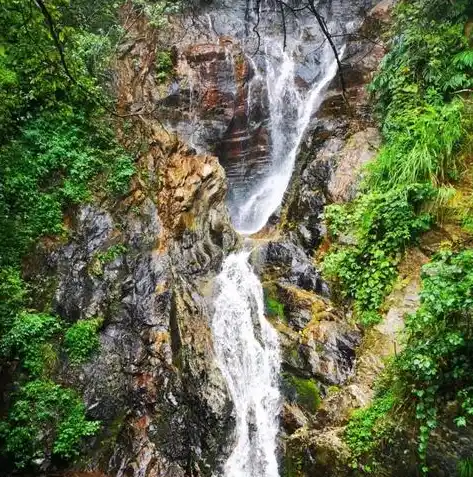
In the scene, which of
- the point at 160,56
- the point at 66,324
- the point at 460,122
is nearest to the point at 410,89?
the point at 460,122

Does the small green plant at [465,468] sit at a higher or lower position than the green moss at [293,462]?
higher

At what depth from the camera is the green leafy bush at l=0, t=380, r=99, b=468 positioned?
6.07 meters

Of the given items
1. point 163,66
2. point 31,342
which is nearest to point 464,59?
point 163,66

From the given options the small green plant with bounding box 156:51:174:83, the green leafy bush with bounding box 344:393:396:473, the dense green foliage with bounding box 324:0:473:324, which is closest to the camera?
the green leafy bush with bounding box 344:393:396:473

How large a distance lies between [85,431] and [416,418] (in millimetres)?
4615

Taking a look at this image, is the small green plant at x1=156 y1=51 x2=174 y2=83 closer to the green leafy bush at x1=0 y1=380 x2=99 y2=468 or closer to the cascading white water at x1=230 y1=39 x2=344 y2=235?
the cascading white water at x1=230 y1=39 x2=344 y2=235

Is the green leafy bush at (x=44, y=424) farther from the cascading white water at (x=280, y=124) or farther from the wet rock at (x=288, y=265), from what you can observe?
the cascading white water at (x=280, y=124)

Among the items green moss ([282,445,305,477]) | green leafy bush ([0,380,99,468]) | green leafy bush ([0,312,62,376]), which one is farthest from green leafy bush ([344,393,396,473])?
green leafy bush ([0,312,62,376])

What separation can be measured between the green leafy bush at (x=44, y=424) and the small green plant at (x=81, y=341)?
520mm

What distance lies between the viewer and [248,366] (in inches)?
287

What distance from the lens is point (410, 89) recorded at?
28.3ft

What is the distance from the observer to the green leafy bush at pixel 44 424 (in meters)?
6.07

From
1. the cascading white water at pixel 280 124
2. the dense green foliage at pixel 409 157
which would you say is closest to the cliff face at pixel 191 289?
the dense green foliage at pixel 409 157

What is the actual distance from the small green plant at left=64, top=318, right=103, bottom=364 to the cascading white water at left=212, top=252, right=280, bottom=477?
2020mm
